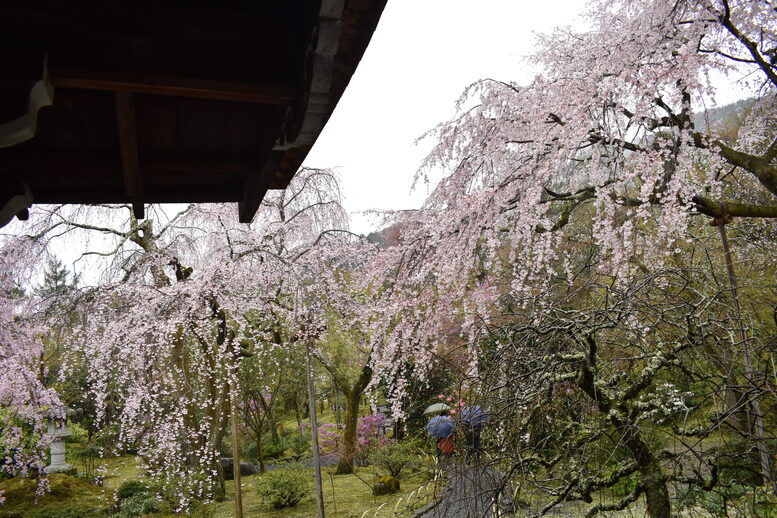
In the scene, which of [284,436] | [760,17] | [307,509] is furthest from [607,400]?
[284,436]

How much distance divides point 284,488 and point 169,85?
8001 millimetres

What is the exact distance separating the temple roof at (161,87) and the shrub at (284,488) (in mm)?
7222

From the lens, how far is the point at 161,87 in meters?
1.45

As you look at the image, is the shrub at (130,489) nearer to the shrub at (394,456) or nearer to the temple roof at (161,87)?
the shrub at (394,456)

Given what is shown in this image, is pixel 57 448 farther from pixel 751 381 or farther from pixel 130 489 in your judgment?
pixel 751 381

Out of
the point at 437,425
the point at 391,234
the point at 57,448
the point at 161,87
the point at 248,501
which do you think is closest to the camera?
the point at 161,87

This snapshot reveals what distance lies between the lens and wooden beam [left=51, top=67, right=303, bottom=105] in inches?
54.4

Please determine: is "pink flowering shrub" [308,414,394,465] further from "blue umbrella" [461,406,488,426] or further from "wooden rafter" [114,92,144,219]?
"wooden rafter" [114,92,144,219]

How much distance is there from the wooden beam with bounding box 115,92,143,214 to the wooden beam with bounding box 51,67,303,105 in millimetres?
86

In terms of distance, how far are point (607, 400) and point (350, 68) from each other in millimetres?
2582

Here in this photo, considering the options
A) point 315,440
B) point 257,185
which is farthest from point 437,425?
point 257,185

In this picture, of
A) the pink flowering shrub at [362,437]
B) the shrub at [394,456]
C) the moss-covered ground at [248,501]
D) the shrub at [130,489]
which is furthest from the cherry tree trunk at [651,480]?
the shrub at [130,489]

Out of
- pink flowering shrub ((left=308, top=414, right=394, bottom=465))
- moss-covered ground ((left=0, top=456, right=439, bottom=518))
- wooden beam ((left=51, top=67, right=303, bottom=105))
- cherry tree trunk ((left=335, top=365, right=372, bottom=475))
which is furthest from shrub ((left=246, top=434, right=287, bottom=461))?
wooden beam ((left=51, top=67, right=303, bottom=105))

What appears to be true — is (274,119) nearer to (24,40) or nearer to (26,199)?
(24,40)
